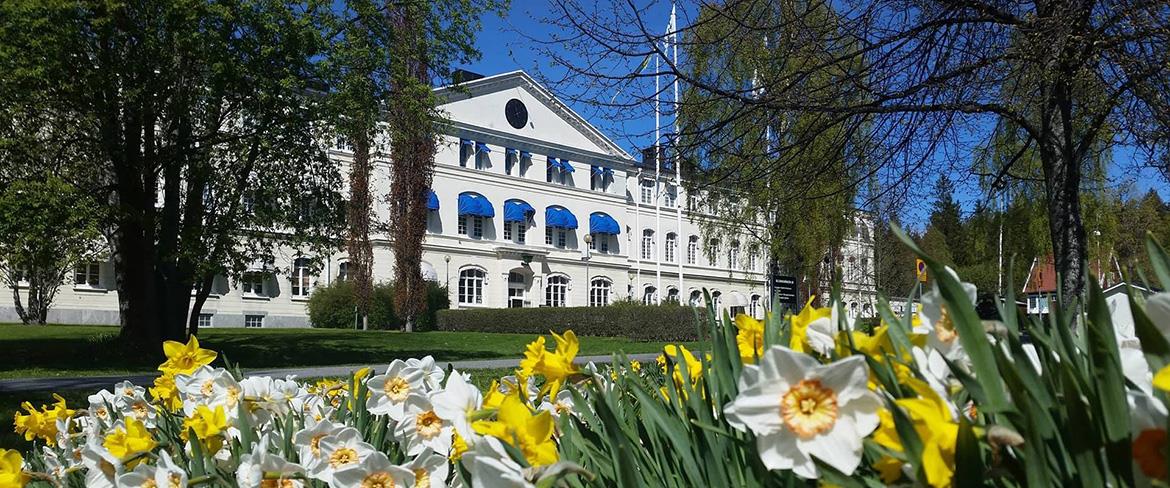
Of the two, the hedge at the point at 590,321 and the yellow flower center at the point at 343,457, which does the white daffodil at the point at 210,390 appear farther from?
the hedge at the point at 590,321

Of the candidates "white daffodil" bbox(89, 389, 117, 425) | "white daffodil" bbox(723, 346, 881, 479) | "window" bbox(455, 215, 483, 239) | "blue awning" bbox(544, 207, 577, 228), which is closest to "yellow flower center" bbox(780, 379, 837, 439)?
"white daffodil" bbox(723, 346, 881, 479)

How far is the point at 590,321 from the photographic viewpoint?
1196 inches

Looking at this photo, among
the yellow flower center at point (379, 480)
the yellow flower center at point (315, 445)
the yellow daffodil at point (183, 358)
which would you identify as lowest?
the yellow flower center at point (379, 480)

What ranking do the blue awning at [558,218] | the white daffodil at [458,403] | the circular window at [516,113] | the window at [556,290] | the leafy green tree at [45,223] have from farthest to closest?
the blue awning at [558,218] < the window at [556,290] < the circular window at [516,113] < the leafy green tree at [45,223] < the white daffodil at [458,403]

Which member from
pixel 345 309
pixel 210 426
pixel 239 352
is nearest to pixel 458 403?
pixel 210 426

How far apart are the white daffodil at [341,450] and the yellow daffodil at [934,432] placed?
1.18 m

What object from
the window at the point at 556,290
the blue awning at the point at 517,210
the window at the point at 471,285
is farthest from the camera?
the window at the point at 556,290

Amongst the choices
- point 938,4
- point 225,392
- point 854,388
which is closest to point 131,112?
point 938,4

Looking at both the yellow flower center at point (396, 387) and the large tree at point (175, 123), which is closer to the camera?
the yellow flower center at point (396, 387)

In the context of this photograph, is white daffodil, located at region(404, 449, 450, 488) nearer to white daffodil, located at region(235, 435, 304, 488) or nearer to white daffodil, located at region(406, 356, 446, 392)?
white daffodil, located at region(235, 435, 304, 488)

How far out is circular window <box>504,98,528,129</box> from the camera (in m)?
42.4

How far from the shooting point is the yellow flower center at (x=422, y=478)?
1626mm

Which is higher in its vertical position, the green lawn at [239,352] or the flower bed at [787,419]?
the flower bed at [787,419]

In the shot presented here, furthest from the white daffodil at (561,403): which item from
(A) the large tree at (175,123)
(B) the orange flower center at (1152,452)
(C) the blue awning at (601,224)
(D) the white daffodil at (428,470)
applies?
(C) the blue awning at (601,224)
